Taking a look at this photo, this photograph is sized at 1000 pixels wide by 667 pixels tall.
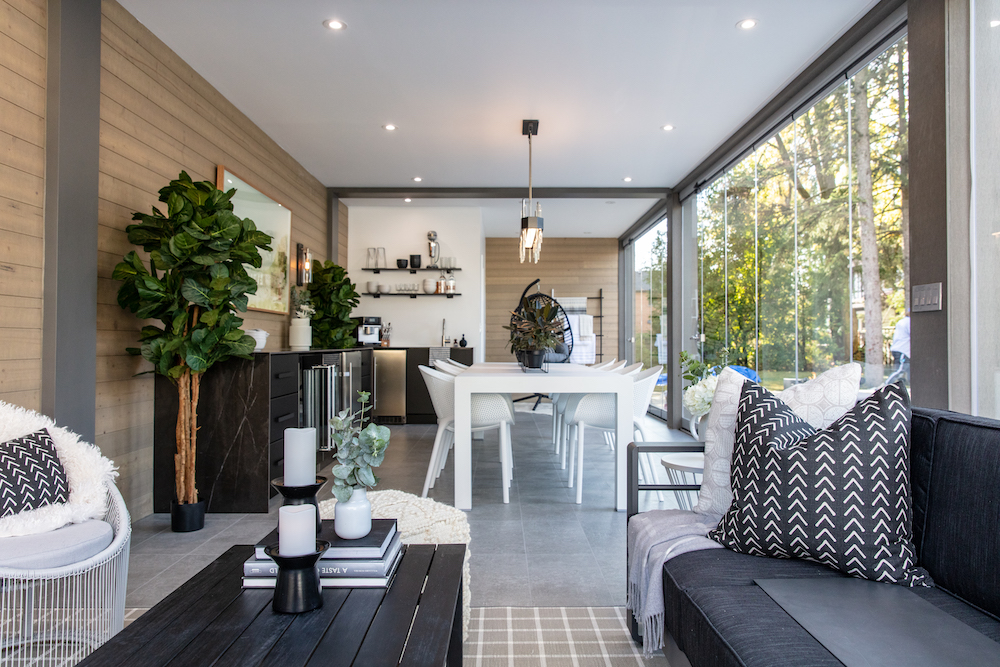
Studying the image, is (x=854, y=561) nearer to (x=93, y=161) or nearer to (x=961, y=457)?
(x=961, y=457)

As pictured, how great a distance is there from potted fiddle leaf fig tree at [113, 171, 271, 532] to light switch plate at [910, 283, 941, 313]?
125 inches

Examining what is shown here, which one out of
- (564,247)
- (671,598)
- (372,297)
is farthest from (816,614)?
(564,247)

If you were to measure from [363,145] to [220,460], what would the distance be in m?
2.97

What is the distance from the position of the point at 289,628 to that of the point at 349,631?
0.12m

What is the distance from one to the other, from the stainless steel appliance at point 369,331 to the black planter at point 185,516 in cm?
351

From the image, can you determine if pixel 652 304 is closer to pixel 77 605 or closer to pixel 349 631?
pixel 77 605

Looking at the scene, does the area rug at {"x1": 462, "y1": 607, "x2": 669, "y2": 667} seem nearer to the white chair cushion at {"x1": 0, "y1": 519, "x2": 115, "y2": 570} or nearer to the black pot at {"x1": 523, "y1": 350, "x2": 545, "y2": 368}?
the white chair cushion at {"x1": 0, "y1": 519, "x2": 115, "y2": 570}

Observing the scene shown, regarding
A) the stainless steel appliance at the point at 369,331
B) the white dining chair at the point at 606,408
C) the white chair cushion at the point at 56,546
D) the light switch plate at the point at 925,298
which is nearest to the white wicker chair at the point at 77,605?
the white chair cushion at the point at 56,546

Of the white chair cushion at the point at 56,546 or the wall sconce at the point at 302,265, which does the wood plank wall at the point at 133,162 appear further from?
the wall sconce at the point at 302,265

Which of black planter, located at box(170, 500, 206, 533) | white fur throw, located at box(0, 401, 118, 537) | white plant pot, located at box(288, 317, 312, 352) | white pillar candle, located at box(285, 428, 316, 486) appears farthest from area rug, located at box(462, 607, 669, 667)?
white plant pot, located at box(288, 317, 312, 352)

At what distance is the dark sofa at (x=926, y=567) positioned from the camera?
46.4 inches

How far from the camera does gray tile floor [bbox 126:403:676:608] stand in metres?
2.34

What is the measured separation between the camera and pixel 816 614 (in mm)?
1231

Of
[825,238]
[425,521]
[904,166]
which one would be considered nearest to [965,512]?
[425,521]
